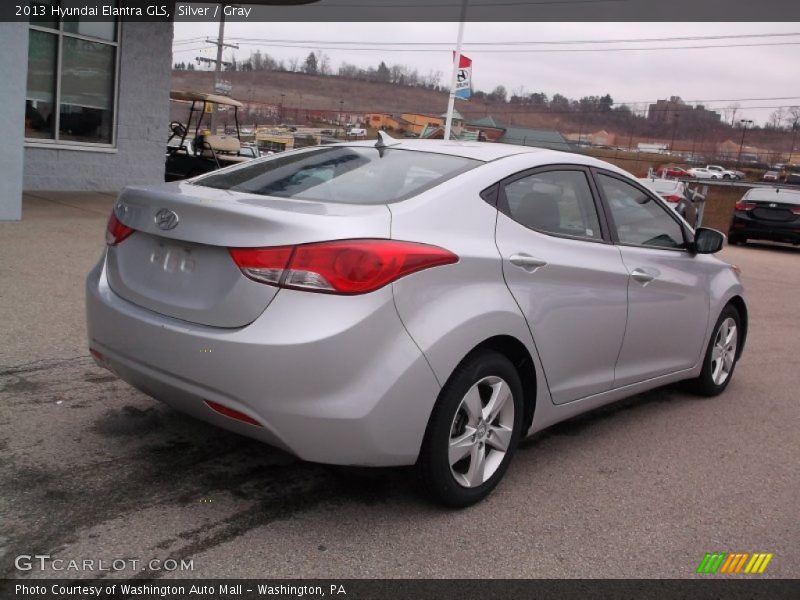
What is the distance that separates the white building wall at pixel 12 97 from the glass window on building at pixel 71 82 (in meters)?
2.92

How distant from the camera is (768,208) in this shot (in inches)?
726

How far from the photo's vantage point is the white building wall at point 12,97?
886 centimetres

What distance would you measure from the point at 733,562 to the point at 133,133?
12.5 metres

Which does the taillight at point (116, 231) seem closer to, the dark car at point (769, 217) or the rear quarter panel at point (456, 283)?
the rear quarter panel at point (456, 283)

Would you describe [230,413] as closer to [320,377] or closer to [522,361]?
[320,377]

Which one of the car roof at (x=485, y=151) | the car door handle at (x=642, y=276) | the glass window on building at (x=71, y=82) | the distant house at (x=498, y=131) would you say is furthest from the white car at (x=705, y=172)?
the car roof at (x=485, y=151)

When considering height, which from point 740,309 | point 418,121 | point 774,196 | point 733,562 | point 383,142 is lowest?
point 733,562

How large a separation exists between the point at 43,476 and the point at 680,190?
16.7 metres

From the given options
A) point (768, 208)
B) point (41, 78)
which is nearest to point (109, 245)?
A: point (41, 78)

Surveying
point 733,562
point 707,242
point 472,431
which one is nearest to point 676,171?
point 707,242

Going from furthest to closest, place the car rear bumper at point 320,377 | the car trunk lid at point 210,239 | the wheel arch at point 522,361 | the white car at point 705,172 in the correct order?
the white car at point 705,172 < the wheel arch at point 522,361 < the car trunk lid at point 210,239 < the car rear bumper at point 320,377

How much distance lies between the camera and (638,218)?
4.77 meters

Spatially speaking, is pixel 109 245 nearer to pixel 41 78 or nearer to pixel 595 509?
pixel 595 509

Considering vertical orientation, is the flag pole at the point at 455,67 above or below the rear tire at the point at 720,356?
above
